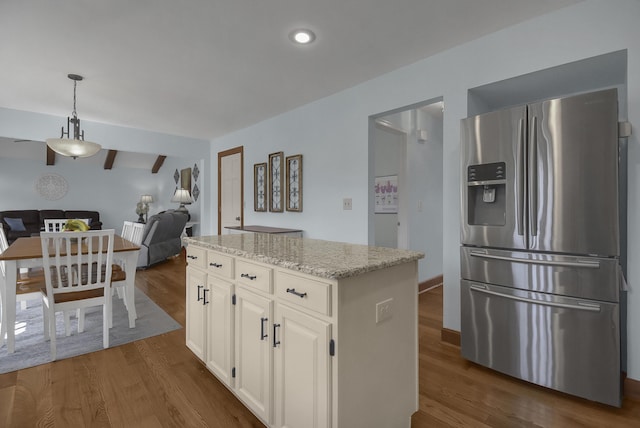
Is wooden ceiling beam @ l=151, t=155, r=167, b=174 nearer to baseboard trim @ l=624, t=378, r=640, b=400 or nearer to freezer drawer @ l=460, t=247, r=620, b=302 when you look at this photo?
freezer drawer @ l=460, t=247, r=620, b=302

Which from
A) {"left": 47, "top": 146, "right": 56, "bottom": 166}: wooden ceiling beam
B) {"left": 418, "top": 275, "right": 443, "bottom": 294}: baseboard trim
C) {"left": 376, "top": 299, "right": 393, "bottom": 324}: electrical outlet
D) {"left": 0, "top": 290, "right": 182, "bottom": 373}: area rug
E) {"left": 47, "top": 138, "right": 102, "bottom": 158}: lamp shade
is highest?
{"left": 47, "top": 146, "right": 56, "bottom": 166}: wooden ceiling beam

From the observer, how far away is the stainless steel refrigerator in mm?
1702

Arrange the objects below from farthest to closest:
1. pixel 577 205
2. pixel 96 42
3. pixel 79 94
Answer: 1. pixel 79 94
2. pixel 96 42
3. pixel 577 205

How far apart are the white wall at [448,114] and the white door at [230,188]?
674 millimetres

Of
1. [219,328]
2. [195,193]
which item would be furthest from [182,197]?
[219,328]

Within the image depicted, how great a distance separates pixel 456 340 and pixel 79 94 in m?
4.51

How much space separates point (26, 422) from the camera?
1.62 m

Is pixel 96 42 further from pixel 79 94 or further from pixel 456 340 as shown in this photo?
pixel 456 340

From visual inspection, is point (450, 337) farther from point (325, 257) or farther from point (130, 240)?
point (130, 240)

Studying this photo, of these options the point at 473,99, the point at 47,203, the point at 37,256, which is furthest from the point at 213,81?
the point at 47,203

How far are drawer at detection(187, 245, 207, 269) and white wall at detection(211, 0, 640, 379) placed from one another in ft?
5.40

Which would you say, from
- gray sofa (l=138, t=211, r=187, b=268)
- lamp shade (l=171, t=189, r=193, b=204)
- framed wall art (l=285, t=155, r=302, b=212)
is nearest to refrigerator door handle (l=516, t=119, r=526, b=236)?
framed wall art (l=285, t=155, r=302, b=212)

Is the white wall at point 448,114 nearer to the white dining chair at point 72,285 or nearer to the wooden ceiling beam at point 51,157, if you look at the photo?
the white dining chair at point 72,285

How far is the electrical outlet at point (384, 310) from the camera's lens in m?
1.32
